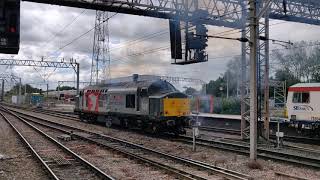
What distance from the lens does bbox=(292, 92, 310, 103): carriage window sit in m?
22.6

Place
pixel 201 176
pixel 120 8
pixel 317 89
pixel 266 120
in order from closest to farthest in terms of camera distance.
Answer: pixel 201 176 < pixel 266 120 < pixel 120 8 < pixel 317 89

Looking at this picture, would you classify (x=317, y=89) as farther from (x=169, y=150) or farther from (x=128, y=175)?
(x=128, y=175)

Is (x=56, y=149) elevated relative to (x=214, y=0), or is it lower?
lower

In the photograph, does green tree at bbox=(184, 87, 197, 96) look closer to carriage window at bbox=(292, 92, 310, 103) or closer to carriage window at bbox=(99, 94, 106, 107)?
carriage window at bbox=(99, 94, 106, 107)

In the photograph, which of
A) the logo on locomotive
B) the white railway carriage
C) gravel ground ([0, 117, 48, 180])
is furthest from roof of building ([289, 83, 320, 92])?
gravel ground ([0, 117, 48, 180])

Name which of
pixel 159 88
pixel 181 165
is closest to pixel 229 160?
pixel 181 165

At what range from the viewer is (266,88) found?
18.9 m

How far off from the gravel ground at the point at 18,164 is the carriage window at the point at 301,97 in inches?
571

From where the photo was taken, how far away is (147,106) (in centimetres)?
2244

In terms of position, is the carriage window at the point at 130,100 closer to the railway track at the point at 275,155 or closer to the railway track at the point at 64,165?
the railway track at the point at 275,155

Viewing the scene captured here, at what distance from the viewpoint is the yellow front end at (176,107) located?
21552 millimetres

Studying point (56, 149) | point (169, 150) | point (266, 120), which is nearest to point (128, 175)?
point (169, 150)

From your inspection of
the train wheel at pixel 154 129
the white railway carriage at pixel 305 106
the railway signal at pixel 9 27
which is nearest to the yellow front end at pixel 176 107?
the train wheel at pixel 154 129

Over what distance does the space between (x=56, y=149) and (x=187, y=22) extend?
822 cm
